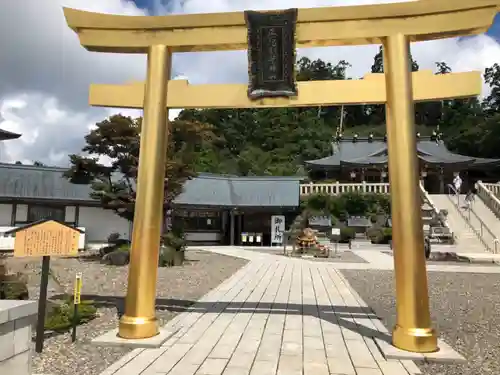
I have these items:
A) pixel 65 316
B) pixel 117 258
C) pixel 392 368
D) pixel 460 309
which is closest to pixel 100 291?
pixel 65 316

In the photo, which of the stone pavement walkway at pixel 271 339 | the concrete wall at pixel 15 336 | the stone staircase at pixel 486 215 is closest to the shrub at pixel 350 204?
the stone staircase at pixel 486 215

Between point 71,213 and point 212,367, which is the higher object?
point 71,213

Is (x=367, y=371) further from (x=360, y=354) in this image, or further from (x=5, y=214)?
(x=5, y=214)

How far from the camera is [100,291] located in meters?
9.08

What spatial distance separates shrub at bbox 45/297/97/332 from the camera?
224 inches

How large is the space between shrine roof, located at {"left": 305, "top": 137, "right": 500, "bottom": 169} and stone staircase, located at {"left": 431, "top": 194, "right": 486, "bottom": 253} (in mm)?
6293

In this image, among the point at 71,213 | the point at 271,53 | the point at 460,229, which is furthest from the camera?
the point at 460,229

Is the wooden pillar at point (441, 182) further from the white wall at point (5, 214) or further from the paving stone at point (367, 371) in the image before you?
the paving stone at point (367, 371)

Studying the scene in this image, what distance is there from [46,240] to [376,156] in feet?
115

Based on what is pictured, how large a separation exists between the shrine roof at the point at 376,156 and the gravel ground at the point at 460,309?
22.9 m

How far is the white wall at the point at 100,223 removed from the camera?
2383 centimetres

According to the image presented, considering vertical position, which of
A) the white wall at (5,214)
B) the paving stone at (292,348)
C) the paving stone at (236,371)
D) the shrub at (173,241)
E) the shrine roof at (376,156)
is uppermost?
the shrine roof at (376,156)

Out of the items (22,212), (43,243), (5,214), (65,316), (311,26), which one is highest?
(311,26)

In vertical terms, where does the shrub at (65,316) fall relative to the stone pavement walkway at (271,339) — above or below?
above
